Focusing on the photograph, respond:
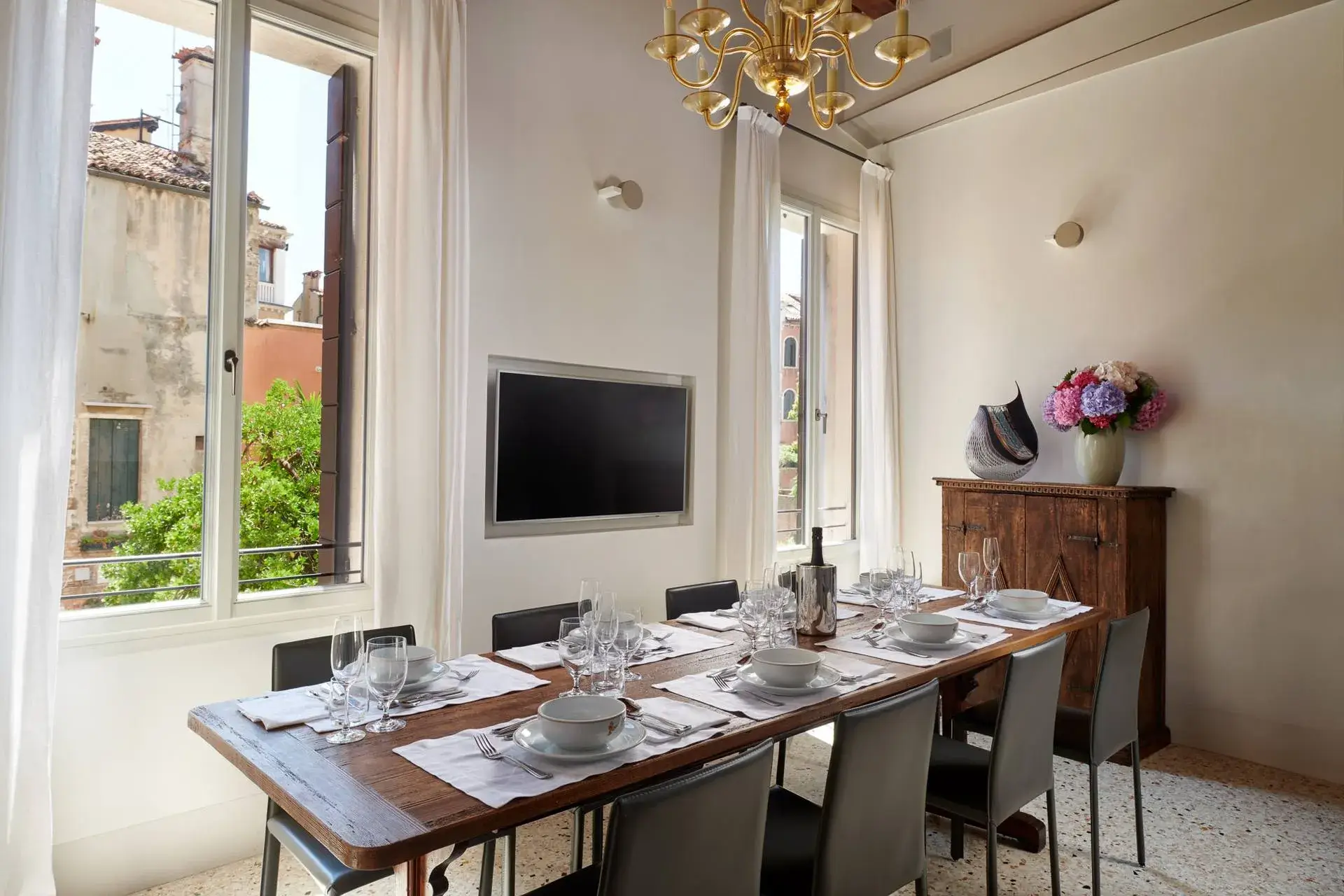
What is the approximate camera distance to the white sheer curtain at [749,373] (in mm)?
4141

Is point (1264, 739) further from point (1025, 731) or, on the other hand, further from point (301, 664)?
point (301, 664)

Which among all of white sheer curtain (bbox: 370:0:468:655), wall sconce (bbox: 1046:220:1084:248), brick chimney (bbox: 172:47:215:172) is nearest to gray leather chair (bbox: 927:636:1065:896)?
white sheer curtain (bbox: 370:0:468:655)

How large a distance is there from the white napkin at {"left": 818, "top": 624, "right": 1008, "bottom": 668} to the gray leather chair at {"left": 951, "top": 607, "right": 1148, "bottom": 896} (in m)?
0.31

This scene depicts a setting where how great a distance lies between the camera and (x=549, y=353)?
135 inches

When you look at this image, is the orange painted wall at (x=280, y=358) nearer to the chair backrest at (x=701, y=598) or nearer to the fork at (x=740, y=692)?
the chair backrest at (x=701, y=598)

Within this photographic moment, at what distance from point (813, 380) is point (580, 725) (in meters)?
3.73

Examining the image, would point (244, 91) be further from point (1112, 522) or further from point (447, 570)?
point (1112, 522)

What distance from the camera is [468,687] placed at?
1.84 meters

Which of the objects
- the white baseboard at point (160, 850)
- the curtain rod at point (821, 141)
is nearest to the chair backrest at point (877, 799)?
the white baseboard at point (160, 850)

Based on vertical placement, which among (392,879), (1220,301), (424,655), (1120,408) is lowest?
(392,879)

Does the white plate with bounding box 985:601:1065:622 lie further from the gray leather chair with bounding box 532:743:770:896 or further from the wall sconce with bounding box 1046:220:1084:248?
the wall sconce with bounding box 1046:220:1084:248

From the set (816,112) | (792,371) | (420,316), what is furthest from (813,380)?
(420,316)

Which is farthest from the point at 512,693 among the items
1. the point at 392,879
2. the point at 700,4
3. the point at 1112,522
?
the point at 1112,522

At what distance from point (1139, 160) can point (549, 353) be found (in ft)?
9.89
